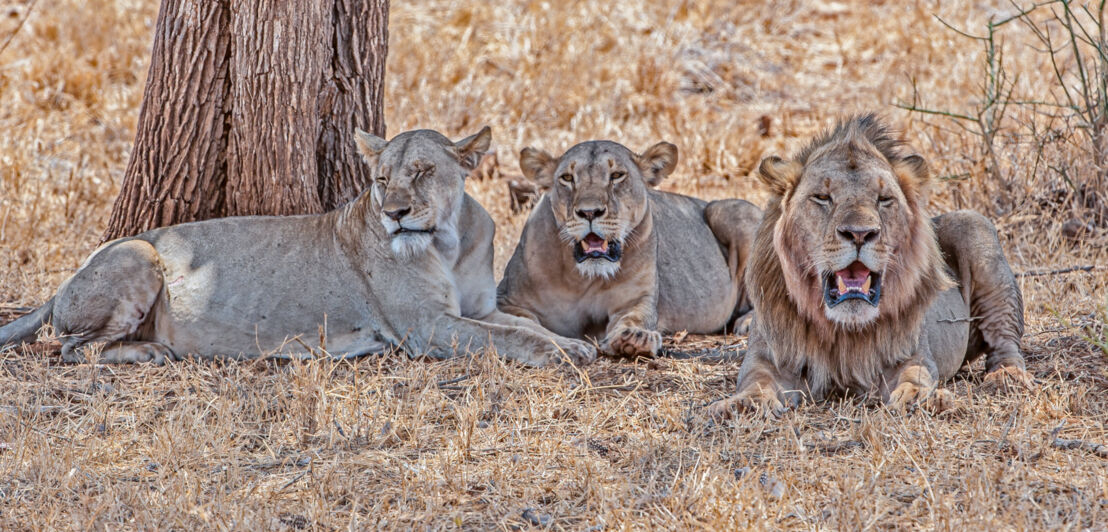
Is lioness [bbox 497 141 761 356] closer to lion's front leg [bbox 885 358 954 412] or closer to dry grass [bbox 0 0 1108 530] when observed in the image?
dry grass [bbox 0 0 1108 530]

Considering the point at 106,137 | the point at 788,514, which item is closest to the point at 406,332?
the point at 788,514

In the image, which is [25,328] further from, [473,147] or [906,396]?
Answer: [906,396]

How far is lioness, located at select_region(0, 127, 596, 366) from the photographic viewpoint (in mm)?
5645

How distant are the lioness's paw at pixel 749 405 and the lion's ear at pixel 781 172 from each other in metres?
0.78

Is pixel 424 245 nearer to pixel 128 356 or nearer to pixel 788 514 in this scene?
pixel 128 356

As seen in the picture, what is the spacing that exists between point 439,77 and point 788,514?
840cm

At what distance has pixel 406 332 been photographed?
5.79 metres

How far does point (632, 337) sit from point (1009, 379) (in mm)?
1705

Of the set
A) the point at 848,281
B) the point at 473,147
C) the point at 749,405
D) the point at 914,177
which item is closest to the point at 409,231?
the point at 473,147

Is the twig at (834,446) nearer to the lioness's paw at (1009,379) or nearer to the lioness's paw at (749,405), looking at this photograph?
the lioness's paw at (749,405)

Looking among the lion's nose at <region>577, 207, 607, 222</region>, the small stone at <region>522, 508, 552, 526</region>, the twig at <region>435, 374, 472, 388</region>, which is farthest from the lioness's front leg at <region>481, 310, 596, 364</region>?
the small stone at <region>522, 508, 552, 526</region>

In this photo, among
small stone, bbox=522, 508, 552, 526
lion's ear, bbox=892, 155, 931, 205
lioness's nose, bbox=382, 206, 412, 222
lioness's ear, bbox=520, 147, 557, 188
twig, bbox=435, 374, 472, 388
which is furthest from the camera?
lioness's ear, bbox=520, 147, 557, 188

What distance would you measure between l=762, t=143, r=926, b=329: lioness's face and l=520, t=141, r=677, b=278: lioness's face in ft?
4.91

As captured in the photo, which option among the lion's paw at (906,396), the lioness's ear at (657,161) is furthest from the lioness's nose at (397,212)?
the lion's paw at (906,396)
